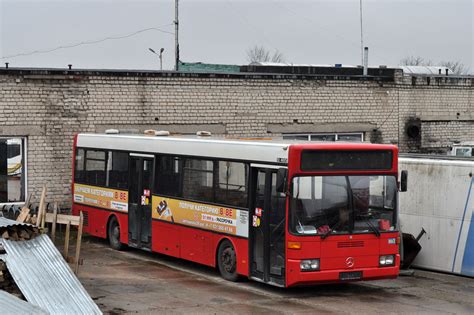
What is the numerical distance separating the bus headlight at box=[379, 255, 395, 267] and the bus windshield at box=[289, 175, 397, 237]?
46 cm

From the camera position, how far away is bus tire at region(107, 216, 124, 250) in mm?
20062

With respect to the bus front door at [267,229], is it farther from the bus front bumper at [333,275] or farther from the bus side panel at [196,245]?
the bus side panel at [196,245]

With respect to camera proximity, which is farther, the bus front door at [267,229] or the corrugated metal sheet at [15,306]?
the bus front door at [267,229]

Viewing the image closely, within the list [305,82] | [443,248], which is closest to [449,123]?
[305,82]

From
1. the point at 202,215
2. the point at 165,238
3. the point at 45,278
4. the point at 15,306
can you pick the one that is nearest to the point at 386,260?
the point at 202,215

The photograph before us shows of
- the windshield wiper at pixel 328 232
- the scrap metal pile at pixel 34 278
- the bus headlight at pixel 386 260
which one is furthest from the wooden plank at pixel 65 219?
the bus headlight at pixel 386 260

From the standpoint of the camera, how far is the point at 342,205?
14352 millimetres

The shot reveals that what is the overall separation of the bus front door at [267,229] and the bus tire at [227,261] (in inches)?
26.6

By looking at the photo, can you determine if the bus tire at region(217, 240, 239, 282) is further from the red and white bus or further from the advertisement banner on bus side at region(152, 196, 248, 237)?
the advertisement banner on bus side at region(152, 196, 248, 237)

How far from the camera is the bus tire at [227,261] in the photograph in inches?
618

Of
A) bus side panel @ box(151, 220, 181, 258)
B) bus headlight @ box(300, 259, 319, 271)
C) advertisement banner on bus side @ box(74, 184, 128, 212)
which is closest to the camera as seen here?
bus headlight @ box(300, 259, 319, 271)

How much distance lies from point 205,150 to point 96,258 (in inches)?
156

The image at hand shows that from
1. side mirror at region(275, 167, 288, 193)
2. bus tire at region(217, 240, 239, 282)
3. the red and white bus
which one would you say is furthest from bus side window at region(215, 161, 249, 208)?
side mirror at region(275, 167, 288, 193)

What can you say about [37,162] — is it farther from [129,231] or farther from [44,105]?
[129,231]
